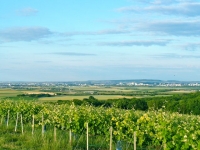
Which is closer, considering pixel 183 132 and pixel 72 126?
pixel 183 132

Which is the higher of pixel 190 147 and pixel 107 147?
pixel 190 147

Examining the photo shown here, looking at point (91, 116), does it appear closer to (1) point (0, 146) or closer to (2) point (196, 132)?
(1) point (0, 146)

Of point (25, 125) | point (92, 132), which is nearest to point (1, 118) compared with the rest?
point (25, 125)

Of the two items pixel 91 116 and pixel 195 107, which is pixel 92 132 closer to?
pixel 91 116

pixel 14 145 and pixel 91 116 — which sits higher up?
pixel 91 116

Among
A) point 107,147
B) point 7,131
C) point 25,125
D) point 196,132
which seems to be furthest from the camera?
point 25,125

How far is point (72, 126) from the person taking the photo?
16.4 metres

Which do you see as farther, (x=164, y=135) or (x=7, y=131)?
(x=7, y=131)

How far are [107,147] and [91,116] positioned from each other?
1.46 m

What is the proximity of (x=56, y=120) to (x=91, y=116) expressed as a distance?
231 centimetres

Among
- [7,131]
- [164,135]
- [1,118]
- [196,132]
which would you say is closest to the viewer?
[196,132]

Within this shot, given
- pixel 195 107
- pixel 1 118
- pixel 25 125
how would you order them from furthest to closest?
pixel 195 107 < pixel 1 118 < pixel 25 125

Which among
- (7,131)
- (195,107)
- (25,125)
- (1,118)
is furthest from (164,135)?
(195,107)

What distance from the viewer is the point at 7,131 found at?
69.6 ft
